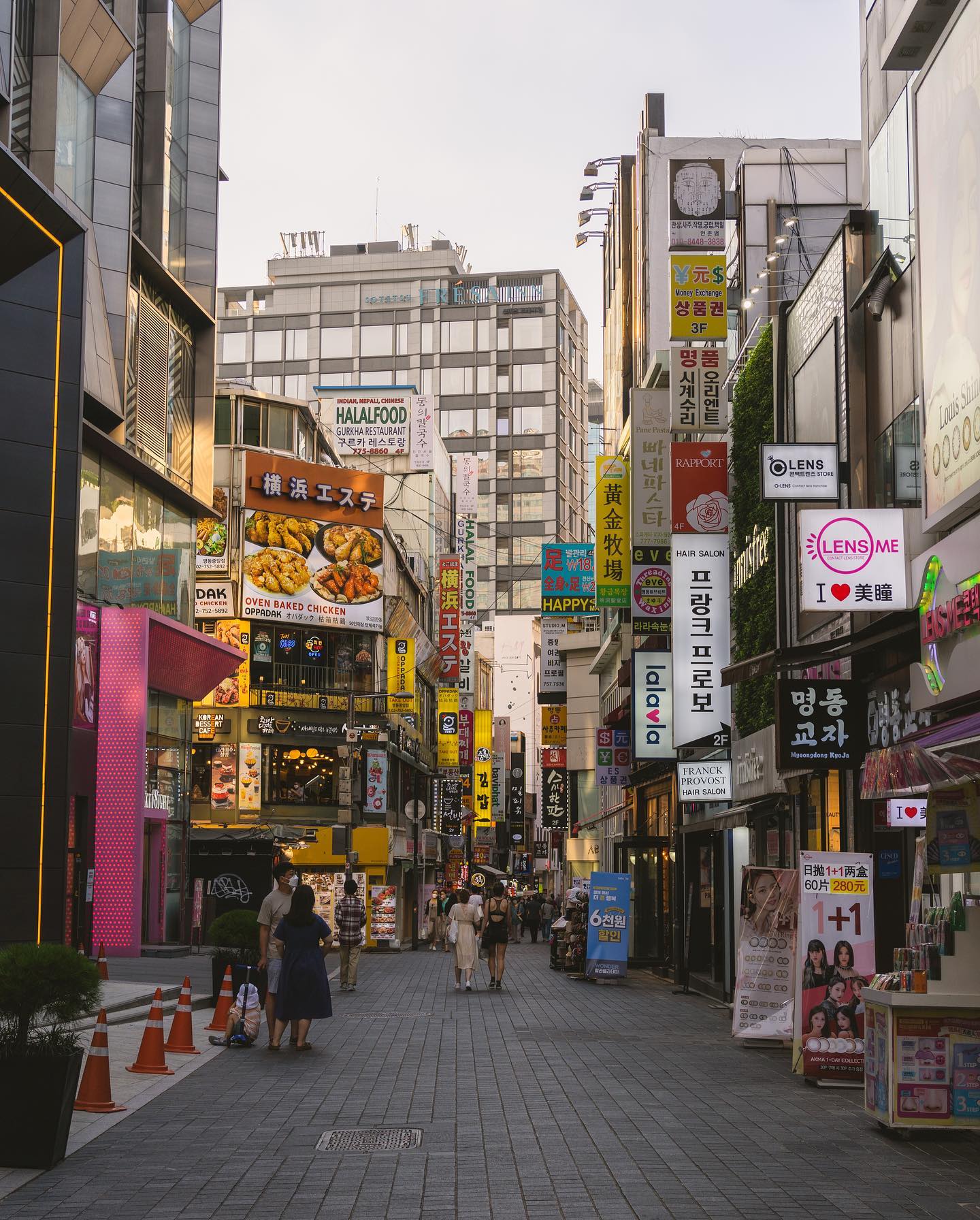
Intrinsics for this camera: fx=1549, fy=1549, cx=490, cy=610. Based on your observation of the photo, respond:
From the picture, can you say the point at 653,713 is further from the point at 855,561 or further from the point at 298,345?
the point at 298,345

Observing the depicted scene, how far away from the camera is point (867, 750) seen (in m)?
18.2

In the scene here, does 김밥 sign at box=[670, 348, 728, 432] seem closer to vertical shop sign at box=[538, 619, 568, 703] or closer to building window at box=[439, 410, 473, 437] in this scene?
vertical shop sign at box=[538, 619, 568, 703]

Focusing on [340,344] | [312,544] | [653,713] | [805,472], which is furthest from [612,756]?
[340,344]

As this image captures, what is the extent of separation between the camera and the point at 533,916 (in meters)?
57.5

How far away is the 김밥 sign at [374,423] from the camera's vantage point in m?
77.6

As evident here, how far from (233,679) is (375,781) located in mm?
6077

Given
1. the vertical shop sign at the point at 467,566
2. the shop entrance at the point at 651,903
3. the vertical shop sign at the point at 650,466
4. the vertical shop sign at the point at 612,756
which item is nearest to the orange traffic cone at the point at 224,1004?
the vertical shop sign at the point at 650,466

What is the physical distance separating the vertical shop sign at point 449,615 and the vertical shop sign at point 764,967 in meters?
59.0

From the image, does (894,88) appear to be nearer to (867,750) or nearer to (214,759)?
(867,750)

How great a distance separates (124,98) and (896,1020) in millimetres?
26298

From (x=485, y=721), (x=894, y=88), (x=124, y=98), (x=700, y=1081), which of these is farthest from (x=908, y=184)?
(x=485, y=721)

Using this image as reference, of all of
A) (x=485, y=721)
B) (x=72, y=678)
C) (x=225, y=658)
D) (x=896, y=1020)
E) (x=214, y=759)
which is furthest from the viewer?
(x=485, y=721)

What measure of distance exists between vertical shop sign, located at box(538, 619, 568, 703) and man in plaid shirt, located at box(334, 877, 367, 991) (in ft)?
163

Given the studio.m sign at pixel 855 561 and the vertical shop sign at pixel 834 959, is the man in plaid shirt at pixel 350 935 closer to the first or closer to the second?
the studio.m sign at pixel 855 561
